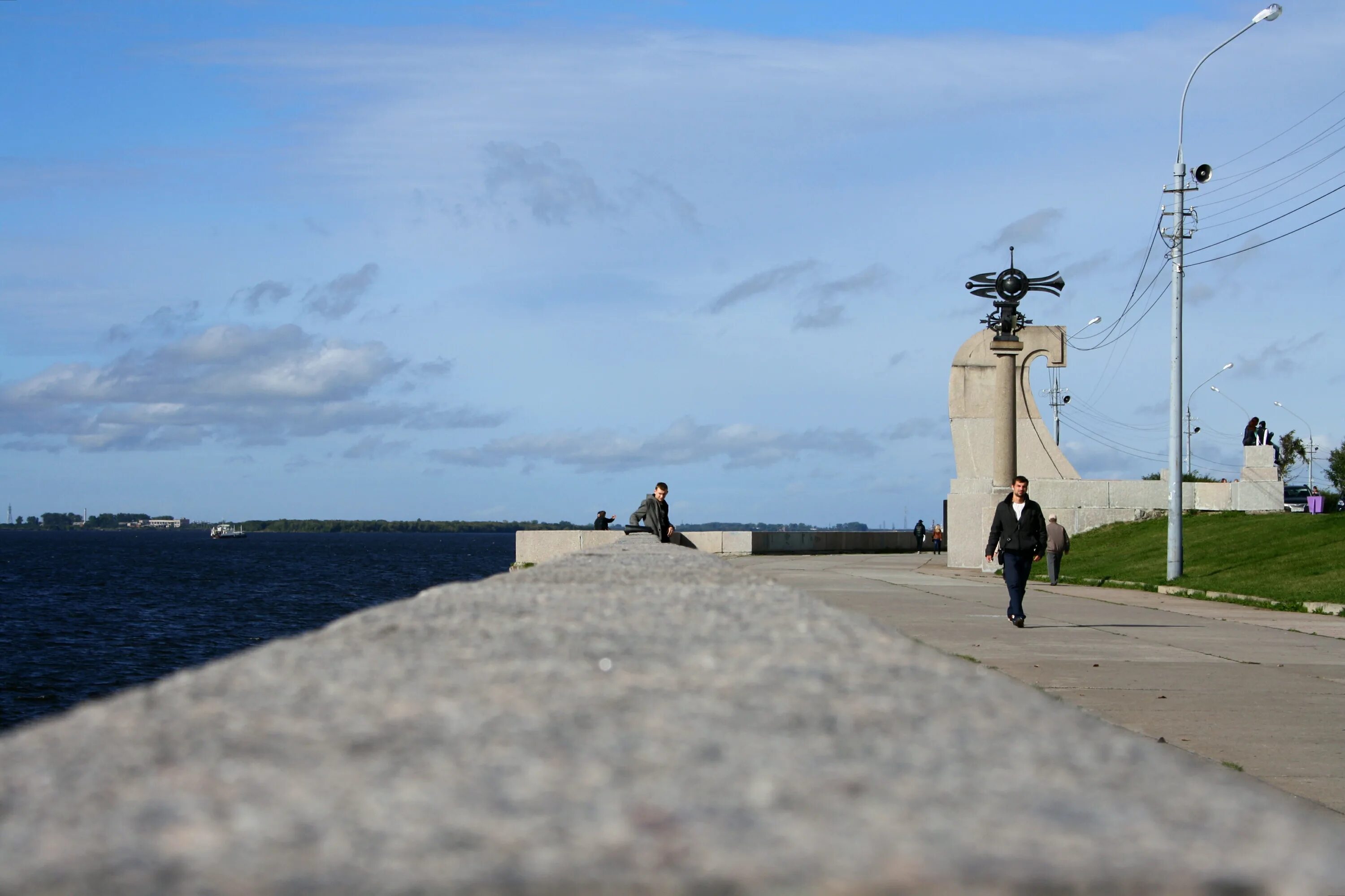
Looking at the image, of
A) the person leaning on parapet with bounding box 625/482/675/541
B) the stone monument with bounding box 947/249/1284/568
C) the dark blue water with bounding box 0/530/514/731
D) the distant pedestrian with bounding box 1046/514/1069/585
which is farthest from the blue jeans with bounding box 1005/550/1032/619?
the stone monument with bounding box 947/249/1284/568

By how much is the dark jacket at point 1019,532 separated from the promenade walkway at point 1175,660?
1044 mm

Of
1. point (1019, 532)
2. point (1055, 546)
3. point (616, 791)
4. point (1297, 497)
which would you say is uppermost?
point (1297, 497)

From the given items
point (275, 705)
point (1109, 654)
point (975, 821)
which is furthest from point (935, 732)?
point (1109, 654)

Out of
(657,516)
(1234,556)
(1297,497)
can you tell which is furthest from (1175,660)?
(1297,497)

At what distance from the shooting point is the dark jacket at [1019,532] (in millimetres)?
16234

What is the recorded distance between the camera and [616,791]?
1.58 m

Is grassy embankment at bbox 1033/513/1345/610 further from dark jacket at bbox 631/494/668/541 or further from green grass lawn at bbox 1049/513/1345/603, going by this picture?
dark jacket at bbox 631/494/668/541

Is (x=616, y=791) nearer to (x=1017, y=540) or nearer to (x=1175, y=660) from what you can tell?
(x=1175, y=660)

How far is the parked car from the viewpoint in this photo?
57.1m

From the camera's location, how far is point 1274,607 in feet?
66.0

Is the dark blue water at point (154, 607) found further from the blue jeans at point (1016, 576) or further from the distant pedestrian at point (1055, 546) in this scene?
the distant pedestrian at point (1055, 546)

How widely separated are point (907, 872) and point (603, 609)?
2.78 metres

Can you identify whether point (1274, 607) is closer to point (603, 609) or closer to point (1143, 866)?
point (603, 609)

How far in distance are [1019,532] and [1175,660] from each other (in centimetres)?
354
